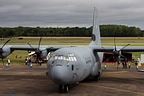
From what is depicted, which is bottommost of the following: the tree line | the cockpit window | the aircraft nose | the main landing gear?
the main landing gear

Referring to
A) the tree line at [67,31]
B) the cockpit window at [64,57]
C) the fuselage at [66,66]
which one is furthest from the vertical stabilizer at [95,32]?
the tree line at [67,31]

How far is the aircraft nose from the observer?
18188 mm

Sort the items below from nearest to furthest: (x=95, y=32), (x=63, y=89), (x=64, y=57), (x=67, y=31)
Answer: (x=64, y=57), (x=63, y=89), (x=95, y=32), (x=67, y=31)

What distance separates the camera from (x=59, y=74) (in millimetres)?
18172

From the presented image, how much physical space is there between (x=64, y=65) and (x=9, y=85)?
317 inches

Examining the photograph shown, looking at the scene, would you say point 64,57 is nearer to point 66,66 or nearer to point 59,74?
point 66,66

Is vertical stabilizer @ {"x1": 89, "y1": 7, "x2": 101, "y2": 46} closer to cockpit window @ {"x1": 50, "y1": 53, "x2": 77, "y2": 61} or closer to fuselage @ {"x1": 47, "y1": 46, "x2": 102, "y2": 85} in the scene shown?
fuselage @ {"x1": 47, "y1": 46, "x2": 102, "y2": 85}

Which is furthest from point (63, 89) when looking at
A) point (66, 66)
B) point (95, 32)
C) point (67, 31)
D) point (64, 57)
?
point (67, 31)

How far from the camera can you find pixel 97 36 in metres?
34.7

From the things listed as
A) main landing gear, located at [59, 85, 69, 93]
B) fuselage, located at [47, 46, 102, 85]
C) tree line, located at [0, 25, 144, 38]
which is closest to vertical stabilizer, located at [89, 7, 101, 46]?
fuselage, located at [47, 46, 102, 85]

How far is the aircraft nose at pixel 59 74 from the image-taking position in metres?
18.2

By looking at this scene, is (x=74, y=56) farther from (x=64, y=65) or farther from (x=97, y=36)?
(x=97, y=36)

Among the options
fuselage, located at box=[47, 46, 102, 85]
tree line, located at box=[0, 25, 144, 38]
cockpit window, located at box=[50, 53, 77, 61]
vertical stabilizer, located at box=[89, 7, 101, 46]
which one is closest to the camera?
fuselage, located at box=[47, 46, 102, 85]

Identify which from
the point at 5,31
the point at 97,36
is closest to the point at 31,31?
the point at 5,31
